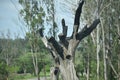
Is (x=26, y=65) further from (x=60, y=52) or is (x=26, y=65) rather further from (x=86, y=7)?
(x=60, y=52)

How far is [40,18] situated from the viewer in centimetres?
2792

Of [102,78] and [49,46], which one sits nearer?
[49,46]

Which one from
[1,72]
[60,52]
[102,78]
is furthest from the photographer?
[1,72]

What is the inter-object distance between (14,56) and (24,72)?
4.05 m

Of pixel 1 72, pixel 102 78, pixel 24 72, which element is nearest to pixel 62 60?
pixel 102 78

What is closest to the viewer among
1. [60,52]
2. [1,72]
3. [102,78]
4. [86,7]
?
[60,52]

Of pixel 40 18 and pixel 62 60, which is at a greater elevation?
pixel 40 18

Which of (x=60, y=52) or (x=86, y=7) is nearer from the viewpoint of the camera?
(x=60, y=52)

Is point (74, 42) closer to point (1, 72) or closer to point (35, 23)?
point (35, 23)

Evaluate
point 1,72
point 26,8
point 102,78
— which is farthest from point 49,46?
point 1,72

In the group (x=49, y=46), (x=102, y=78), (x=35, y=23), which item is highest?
(x=35, y=23)

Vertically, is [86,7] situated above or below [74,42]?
above

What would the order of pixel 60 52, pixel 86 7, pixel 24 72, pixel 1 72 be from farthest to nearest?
pixel 24 72
pixel 1 72
pixel 86 7
pixel 60 52

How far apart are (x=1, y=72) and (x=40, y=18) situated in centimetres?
718
